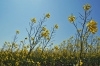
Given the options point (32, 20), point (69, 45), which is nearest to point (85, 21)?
point (32, 20)

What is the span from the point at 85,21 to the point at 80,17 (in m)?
0.31

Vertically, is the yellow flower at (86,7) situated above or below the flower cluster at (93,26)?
above

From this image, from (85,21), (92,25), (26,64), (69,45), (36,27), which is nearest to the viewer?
(92,25)

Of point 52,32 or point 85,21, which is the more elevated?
point 52,32

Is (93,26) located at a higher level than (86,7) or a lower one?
lower

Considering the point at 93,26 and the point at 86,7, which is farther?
the point at 86,7

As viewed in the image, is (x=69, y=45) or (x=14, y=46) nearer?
(x=14, y=46)

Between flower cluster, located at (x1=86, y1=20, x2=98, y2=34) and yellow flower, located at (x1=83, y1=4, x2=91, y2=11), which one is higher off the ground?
yellow flower, located at (x1=83, y1=4, x2=91, y2=11)

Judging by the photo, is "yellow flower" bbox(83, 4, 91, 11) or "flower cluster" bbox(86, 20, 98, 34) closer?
"flower cluster" bbox(86, 20, 98, 34)

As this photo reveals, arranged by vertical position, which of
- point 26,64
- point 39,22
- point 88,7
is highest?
point 39,22

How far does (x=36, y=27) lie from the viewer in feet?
31.7

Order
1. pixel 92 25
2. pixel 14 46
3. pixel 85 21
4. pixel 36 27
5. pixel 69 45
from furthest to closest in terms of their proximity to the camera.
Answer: pixel 69 45
pixel 14 46
pixel 36 27
pixel 85 21
pixel 92 25

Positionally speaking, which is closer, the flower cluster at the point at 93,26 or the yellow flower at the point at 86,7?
the flower cluster at the point at 93,26

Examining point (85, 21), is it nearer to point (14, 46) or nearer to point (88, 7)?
point (88, 7)
